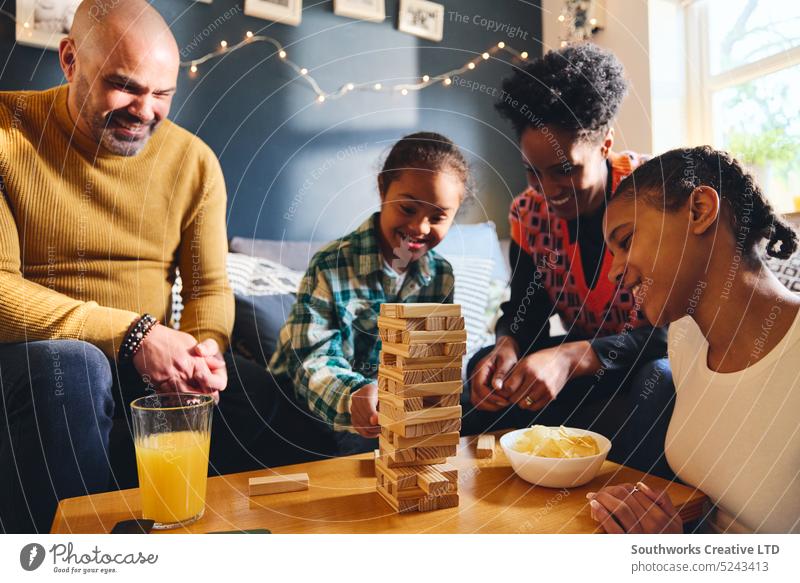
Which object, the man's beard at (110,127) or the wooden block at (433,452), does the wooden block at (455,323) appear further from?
the man's beard at (110,127)

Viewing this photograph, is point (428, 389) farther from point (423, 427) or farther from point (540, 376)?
point (540, 376)

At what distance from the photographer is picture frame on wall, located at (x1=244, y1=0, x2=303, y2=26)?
0.74 meters

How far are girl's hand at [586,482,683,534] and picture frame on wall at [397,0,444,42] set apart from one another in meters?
0.59

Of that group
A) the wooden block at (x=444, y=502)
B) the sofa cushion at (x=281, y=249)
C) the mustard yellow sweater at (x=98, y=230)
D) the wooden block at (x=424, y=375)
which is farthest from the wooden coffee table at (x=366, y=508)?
the sofa cushion at (x=281, y=249)

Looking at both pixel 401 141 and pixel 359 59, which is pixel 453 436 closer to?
pixel 401 141

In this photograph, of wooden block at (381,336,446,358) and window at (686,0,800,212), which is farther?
window at (686,0,800,212)

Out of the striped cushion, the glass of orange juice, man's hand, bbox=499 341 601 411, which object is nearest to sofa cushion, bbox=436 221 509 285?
the striped cushion

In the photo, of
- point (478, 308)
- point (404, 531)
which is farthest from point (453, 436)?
point (478, 308)

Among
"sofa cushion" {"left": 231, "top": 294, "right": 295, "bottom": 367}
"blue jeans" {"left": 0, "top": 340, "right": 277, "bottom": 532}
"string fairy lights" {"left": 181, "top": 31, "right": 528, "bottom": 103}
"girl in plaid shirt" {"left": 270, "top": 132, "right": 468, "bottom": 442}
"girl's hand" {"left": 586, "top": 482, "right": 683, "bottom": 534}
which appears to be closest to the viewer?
"girl's hand" {"left": 586, "top": 482, "right": 683, "bottom": 534}

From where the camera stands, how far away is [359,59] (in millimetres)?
751

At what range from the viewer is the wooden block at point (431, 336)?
45 centimetres

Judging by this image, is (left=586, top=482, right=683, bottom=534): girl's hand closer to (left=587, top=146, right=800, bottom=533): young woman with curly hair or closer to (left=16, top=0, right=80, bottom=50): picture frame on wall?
(left=587, top=146, right=800, bottom=533): young woman with curly hair

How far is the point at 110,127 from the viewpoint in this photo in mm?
661

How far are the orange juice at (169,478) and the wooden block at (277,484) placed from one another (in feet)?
0.16
